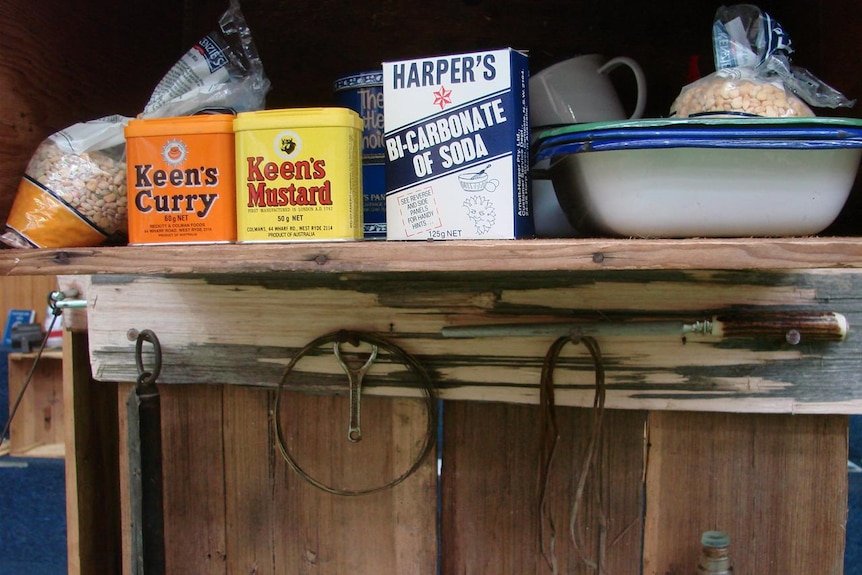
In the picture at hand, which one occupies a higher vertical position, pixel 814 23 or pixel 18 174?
pixel 814 23

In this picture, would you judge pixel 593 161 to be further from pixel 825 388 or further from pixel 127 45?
pixel 127 45

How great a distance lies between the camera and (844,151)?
1.64 feet

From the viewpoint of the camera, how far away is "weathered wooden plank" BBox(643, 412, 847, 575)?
686 mm

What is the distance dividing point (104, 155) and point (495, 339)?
1.29ft

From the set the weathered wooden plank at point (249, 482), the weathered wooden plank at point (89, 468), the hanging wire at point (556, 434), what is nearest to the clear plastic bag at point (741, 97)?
the hanging wire at point (556, 434)

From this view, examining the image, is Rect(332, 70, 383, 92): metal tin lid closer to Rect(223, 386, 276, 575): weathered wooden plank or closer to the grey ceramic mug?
the grey ceramic mug

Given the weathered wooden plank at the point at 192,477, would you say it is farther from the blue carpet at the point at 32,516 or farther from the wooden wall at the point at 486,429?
the blue carpet at the point at 32,516

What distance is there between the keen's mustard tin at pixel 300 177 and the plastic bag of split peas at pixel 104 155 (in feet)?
0.34

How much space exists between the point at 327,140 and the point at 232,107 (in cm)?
15

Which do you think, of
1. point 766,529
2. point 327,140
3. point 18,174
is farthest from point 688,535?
point 18,174

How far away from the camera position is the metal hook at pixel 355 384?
699 millimetres

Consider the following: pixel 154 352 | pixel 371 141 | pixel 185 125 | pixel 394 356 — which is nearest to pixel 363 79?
pixel 371 141

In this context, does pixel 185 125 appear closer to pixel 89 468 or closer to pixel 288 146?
pixel 288 146


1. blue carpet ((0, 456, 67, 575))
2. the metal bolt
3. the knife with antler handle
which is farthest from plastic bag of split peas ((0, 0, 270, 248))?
blue carpet ((0, 456, 67, 575))
